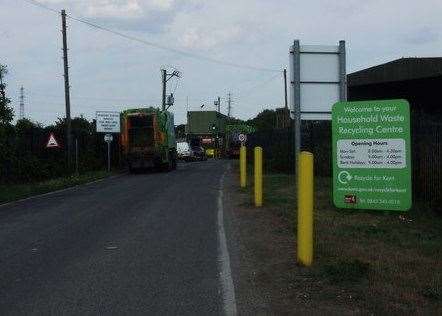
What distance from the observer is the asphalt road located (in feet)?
22.6

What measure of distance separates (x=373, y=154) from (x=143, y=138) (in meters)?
25.1

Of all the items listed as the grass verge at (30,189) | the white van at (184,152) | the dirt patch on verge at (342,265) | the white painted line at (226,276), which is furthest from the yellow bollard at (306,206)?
the white van at (184,152)

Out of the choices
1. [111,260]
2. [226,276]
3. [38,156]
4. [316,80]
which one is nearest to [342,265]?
[226,276]

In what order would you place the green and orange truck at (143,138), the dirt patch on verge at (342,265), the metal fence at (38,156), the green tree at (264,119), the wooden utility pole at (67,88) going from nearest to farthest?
the dirt patch on verge at (342,265) < the metal fence at (38,156) < the wooden utility pole at (67,88) < the green and orange truck at (143,138) < the green tree at (264,119)

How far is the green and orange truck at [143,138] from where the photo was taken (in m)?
36.2

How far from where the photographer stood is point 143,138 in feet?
120

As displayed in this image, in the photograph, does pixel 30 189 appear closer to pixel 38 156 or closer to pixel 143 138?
pixel 38 156

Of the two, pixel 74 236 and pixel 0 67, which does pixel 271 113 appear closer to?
pixel 0 67

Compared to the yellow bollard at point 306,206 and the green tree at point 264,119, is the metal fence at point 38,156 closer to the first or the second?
the yellow bollard at point 306,206

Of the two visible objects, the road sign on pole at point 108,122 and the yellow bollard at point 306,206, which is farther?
the road sign on pole at point 108,122

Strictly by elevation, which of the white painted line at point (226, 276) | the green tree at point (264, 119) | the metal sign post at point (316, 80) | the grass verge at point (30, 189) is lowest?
the white painted line at point (226, 276)

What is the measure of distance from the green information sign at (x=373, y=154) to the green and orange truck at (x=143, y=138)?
78.3ft

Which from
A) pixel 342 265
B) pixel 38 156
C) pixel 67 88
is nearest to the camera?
pixel 342 265

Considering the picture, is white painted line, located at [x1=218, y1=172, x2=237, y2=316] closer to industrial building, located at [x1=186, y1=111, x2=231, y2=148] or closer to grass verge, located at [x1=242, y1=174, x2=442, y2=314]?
grass verge, located at [x1=242, y1=174, x2=442, y2=314]
